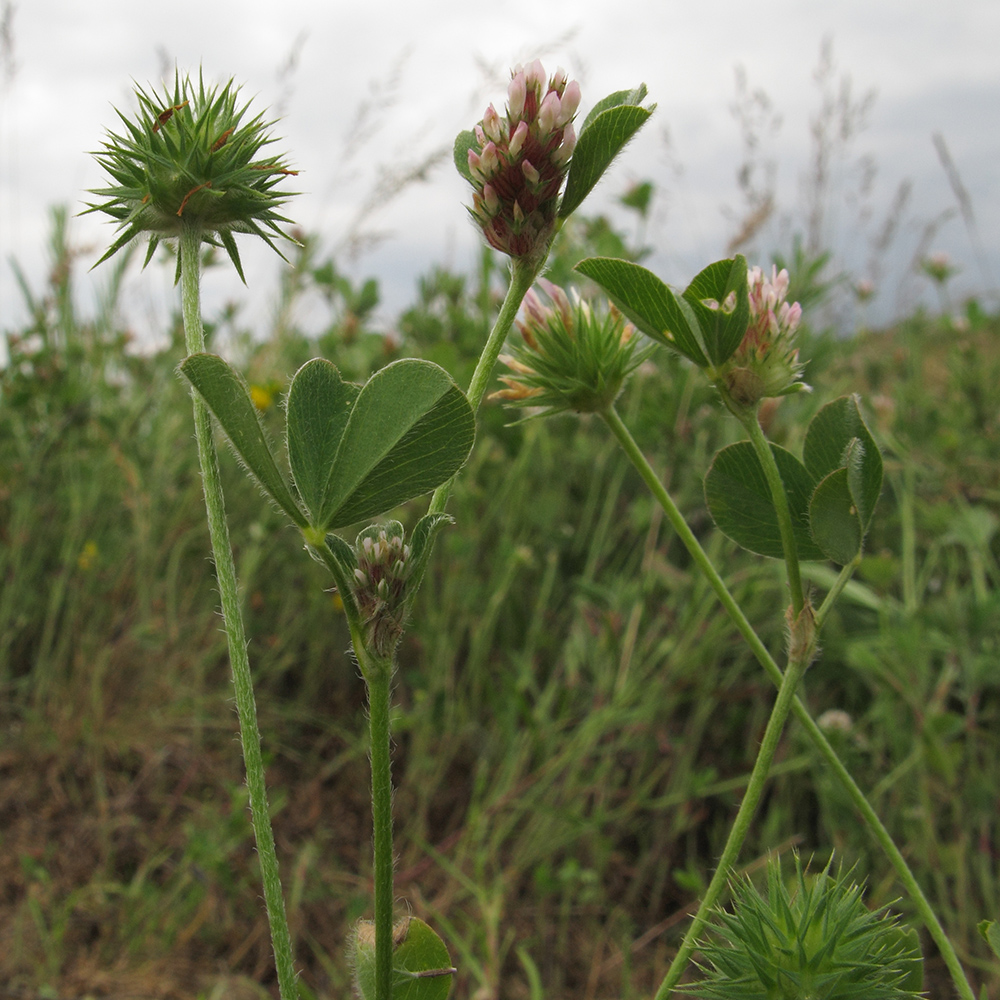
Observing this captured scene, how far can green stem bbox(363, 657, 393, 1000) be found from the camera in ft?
1.52

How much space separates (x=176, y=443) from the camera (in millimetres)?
2756

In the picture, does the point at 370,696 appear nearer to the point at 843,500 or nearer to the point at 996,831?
the point at 843,500

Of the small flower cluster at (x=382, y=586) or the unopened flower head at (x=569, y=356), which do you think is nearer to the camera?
the small flower cluster at (x=382, y=586)

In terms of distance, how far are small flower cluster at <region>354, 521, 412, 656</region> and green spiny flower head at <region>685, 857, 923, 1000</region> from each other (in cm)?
24

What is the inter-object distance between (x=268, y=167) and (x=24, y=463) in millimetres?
2198

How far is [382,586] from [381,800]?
0.37ft

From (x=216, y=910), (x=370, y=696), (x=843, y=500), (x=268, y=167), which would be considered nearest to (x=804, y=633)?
(x=843, y=500)

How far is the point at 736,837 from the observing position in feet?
1.64

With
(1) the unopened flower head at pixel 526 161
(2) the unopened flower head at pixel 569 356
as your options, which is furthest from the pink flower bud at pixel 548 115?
(2) the unopened flower head at pixel 569 356

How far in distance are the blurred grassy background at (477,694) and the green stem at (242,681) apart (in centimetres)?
100

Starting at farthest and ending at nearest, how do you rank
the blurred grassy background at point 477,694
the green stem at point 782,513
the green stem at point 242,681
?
the blurred grassy background at point 477,694 < the green stem at point 782,513 < the green stem at point 242,681

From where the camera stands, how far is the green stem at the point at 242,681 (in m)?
0.46

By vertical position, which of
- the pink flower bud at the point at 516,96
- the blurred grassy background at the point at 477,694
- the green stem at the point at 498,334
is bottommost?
the blurred grassy background at the point at 477,694

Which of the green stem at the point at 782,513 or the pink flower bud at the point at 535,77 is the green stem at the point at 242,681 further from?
the green stem at the point at 782,513
